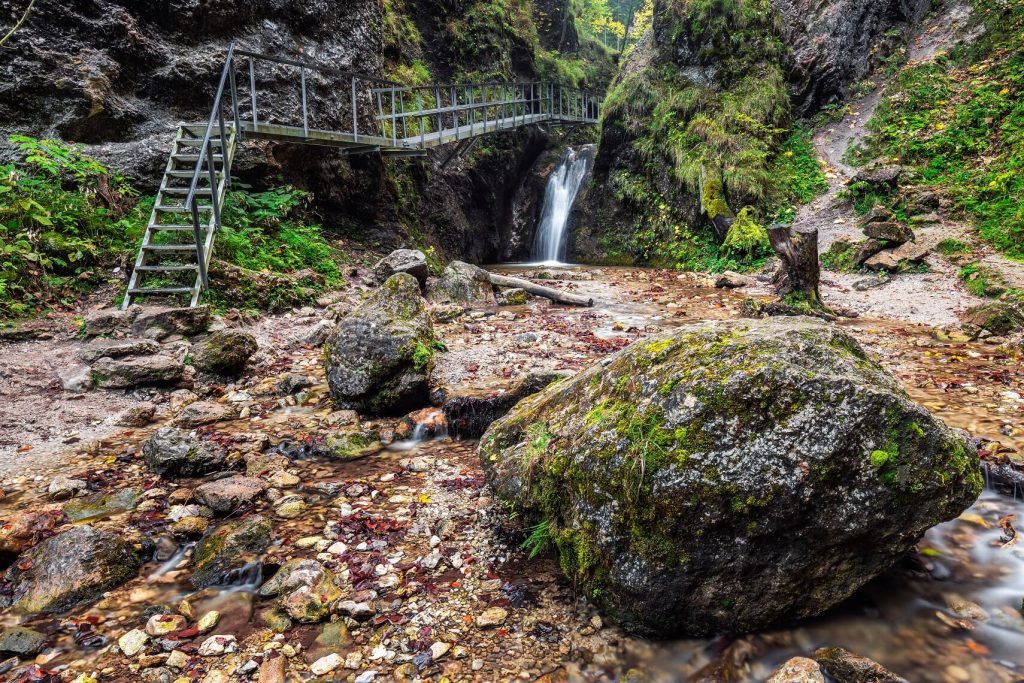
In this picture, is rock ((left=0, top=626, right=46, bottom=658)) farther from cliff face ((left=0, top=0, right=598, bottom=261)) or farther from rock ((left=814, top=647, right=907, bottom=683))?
cliff face ((left=0, top=0, right=598, bottom=261))

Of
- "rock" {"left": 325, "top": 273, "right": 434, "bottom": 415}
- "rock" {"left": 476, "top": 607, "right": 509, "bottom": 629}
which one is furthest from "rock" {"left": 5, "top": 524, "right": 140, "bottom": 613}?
"rock" {"left": 325, "top": 273, "right": 434, "bottom": 415}

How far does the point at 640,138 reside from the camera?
16.8m

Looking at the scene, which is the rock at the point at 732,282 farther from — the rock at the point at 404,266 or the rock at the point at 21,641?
the rock at the point at 21,641

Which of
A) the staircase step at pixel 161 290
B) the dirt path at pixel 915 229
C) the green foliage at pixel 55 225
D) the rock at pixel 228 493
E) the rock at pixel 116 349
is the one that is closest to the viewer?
the rock at pixel 228 493

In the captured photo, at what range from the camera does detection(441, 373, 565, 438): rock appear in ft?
13.8

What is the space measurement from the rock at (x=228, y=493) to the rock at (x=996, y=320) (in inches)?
302

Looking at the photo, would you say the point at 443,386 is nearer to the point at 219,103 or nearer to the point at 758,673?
the point at 758,673

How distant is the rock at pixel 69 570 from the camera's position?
2.37 meters

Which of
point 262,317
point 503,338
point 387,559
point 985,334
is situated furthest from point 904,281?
point 262,317

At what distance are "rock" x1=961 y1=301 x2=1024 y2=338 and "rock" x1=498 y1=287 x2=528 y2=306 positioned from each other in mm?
6325

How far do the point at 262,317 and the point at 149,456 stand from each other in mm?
3745

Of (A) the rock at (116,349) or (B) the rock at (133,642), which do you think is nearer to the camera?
(B) the rock at (133,642)

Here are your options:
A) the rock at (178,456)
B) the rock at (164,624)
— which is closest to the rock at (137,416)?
the rock at (178,456)

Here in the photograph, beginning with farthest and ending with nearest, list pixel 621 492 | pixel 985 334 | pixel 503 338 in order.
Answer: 1. pixel 503 338
2. pixel 985 334
3. pixel 621 492
